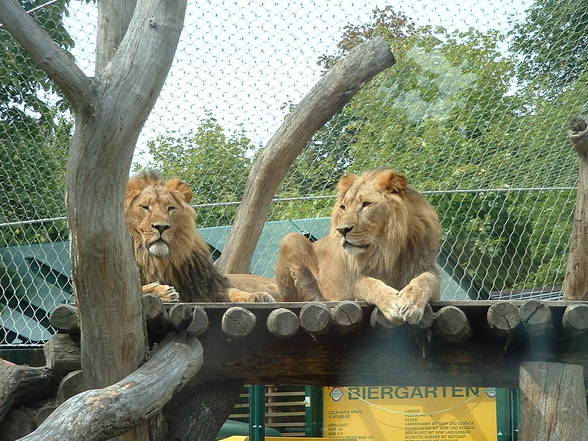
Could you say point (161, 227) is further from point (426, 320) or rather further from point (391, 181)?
point (426, 320)

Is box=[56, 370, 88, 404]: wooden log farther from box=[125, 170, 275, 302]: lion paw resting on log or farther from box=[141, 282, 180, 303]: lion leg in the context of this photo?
box=[125, 170, 275, 302]: lion paw resting on log

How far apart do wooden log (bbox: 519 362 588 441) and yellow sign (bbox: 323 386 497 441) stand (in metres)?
3.30

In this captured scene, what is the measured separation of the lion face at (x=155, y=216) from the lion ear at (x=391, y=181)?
1.00m

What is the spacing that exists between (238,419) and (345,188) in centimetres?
425

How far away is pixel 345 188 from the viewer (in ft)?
14.2

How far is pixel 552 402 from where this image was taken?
11.7ft

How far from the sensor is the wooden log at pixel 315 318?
3521 mm

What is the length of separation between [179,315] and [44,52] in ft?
3.80

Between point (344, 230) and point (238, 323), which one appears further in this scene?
point (344, 230)

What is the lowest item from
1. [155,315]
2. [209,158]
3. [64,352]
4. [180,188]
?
[64,352]

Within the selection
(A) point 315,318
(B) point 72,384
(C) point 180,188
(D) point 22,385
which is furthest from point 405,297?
(C) point 180,188

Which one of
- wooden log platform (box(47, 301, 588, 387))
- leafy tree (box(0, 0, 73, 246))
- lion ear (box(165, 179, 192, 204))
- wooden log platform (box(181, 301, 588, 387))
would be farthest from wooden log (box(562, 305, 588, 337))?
leafy tree (box(0, 0, 73, 246))

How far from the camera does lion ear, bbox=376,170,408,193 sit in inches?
166

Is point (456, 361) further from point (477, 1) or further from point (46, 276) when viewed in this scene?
point (46, 276)
